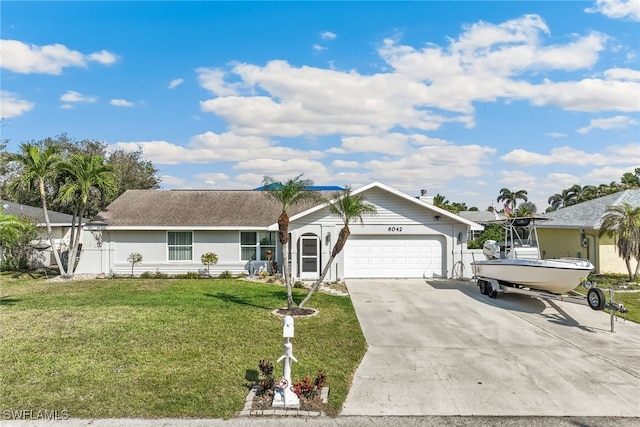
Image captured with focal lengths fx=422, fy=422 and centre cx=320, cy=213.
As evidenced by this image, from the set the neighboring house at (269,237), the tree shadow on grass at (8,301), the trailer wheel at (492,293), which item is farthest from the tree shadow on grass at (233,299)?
the trailer wheel at (492,293)

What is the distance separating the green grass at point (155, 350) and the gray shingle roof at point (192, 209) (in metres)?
6.31

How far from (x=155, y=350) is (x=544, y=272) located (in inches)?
414

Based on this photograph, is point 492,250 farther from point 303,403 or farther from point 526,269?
point 303,403

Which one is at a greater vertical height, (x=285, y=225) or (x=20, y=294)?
(x=285, y=225)

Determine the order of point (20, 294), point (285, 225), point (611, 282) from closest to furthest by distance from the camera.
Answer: point (285, 225) < point (20, 294) < point (611, 282)

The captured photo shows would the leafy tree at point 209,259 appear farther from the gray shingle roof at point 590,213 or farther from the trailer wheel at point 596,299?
the gray shingle roof at point 590,213

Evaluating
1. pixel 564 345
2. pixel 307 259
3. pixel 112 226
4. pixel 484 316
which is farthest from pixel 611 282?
pixel 112 226

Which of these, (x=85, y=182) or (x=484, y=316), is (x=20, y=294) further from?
(x=484, y=316)

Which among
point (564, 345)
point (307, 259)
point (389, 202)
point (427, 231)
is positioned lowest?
point (564, 345)

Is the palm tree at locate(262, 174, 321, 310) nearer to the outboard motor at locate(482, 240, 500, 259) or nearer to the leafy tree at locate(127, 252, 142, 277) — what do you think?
the outboard motor at locate(482, 240, 500, 259)

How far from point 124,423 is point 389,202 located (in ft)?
49.3

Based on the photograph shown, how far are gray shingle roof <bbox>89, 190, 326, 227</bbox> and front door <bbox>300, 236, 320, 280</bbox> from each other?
243 centimetres


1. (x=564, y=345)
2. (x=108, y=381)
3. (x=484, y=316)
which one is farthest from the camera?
(x=484, y=316)

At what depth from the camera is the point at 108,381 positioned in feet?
21.9
